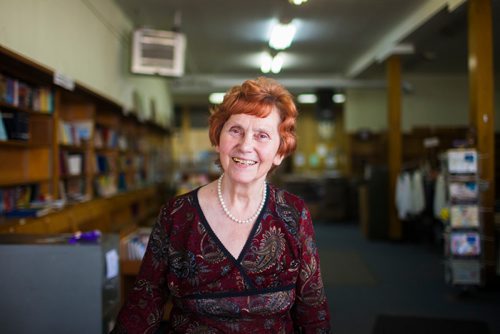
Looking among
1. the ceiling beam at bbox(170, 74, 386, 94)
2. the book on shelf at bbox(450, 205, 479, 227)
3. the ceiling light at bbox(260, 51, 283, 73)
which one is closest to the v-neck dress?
the book on shelf at bbox(450, 205, 479, 227)

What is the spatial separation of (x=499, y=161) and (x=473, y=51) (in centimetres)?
645

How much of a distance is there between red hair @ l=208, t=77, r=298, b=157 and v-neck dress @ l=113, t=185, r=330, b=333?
0.78 ft

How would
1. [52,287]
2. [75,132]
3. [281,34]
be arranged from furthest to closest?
[281,34], [75,132], [52,287]

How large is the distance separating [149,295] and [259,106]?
70cm

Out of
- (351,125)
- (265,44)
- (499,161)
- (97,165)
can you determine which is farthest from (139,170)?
(499,161)

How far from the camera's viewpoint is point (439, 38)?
736cm

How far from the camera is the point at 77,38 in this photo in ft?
16.7

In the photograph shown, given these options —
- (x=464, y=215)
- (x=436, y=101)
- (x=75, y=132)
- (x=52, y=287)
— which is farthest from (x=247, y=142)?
(x=436, y=101)

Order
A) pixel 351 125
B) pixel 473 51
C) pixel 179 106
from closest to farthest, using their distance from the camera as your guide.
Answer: pixel 473 51
pixel 351 125
pixel 179 106

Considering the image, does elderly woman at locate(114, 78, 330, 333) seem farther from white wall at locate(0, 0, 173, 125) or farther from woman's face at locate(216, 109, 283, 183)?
white wall at locate(0, 0, 173, 125)

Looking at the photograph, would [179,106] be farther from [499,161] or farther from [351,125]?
[499,161]

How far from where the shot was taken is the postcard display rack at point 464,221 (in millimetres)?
4488

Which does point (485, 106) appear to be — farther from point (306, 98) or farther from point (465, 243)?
point (306, 98)

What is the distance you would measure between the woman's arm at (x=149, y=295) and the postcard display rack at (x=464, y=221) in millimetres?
3879
